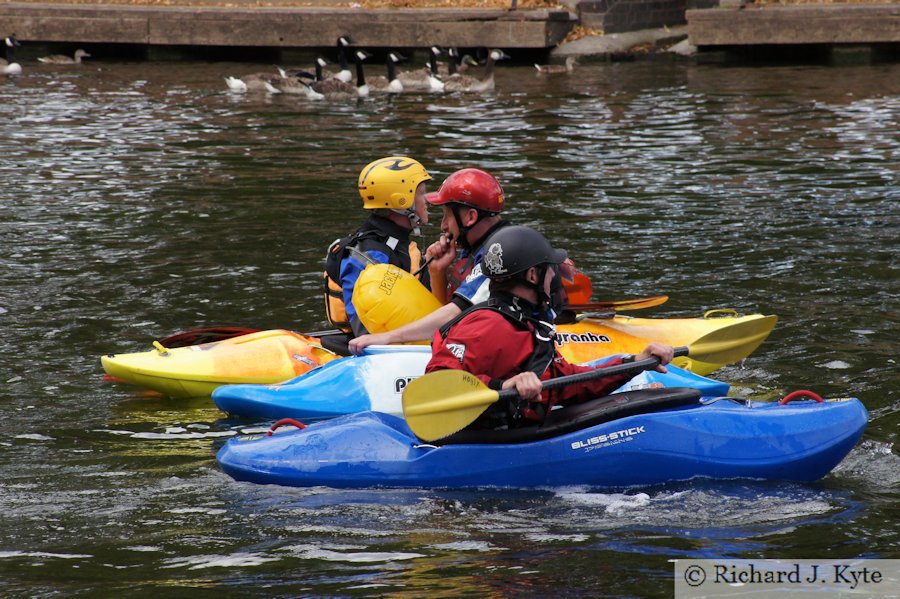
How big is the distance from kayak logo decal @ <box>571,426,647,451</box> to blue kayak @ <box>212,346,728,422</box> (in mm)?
1338

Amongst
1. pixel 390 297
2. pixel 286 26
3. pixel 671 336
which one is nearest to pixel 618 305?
pixel 671 336

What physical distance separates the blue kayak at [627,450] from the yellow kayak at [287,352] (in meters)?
1.82

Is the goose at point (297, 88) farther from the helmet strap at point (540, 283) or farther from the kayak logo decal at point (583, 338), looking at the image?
the helmet strap at point (540, 283)

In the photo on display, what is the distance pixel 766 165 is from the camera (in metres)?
14.9

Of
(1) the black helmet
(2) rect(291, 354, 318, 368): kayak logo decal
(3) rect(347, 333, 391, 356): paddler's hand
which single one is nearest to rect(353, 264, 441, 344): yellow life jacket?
(3) rect(347, 333, 391, 356): paddler's hand

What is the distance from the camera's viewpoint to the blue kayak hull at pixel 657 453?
6184 millimetres

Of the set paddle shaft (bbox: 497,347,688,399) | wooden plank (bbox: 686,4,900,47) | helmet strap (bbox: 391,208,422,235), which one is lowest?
paddle shaft (bbox: 497,347,688,399)

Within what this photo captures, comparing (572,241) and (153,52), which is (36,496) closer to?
(572,241)

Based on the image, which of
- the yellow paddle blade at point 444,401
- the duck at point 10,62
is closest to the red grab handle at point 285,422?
the yellow paddle blade at point 444,401

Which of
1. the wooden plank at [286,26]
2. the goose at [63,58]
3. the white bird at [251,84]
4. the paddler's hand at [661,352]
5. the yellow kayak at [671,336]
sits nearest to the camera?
the paddler's hand at [661,352]

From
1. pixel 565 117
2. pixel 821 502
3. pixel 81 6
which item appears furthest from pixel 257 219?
pixel 81 6

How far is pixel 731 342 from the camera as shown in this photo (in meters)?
8.22

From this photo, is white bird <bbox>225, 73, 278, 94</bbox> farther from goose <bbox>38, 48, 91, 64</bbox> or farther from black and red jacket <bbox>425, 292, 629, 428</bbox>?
black and red jacket <bbox>425, 292, 629, 428</bbox>

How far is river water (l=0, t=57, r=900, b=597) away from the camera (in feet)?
18.1
